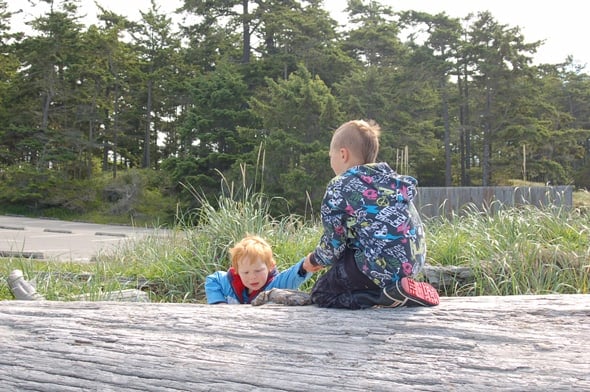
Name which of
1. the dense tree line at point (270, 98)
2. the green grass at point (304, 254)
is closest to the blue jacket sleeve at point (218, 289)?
the green grass at point (304, 254)

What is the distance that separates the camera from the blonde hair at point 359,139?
256cm

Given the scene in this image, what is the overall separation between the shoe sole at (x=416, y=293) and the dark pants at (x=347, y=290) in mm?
123

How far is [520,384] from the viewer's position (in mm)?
1716

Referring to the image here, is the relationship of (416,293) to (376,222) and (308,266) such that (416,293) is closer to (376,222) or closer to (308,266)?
(376,222)

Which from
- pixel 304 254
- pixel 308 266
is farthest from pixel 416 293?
pixel 304 254

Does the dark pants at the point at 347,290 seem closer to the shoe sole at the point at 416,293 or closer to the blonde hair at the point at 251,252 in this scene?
the shoe sole at the point at 416,293

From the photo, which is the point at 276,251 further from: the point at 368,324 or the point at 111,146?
the point at 111,146

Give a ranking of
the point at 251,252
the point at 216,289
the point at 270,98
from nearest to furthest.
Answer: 1. the point at 251,252
2. the point at 216,289
3. the point at 270,98

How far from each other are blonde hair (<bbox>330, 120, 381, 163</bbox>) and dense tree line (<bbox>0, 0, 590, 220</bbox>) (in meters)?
13.3

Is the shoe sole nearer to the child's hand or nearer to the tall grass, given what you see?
the child's hand

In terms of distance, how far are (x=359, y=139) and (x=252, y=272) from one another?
1148 mm

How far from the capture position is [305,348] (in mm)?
2051

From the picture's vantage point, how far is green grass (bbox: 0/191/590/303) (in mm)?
3818

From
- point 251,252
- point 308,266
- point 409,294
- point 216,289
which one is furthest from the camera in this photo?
point 216,289
